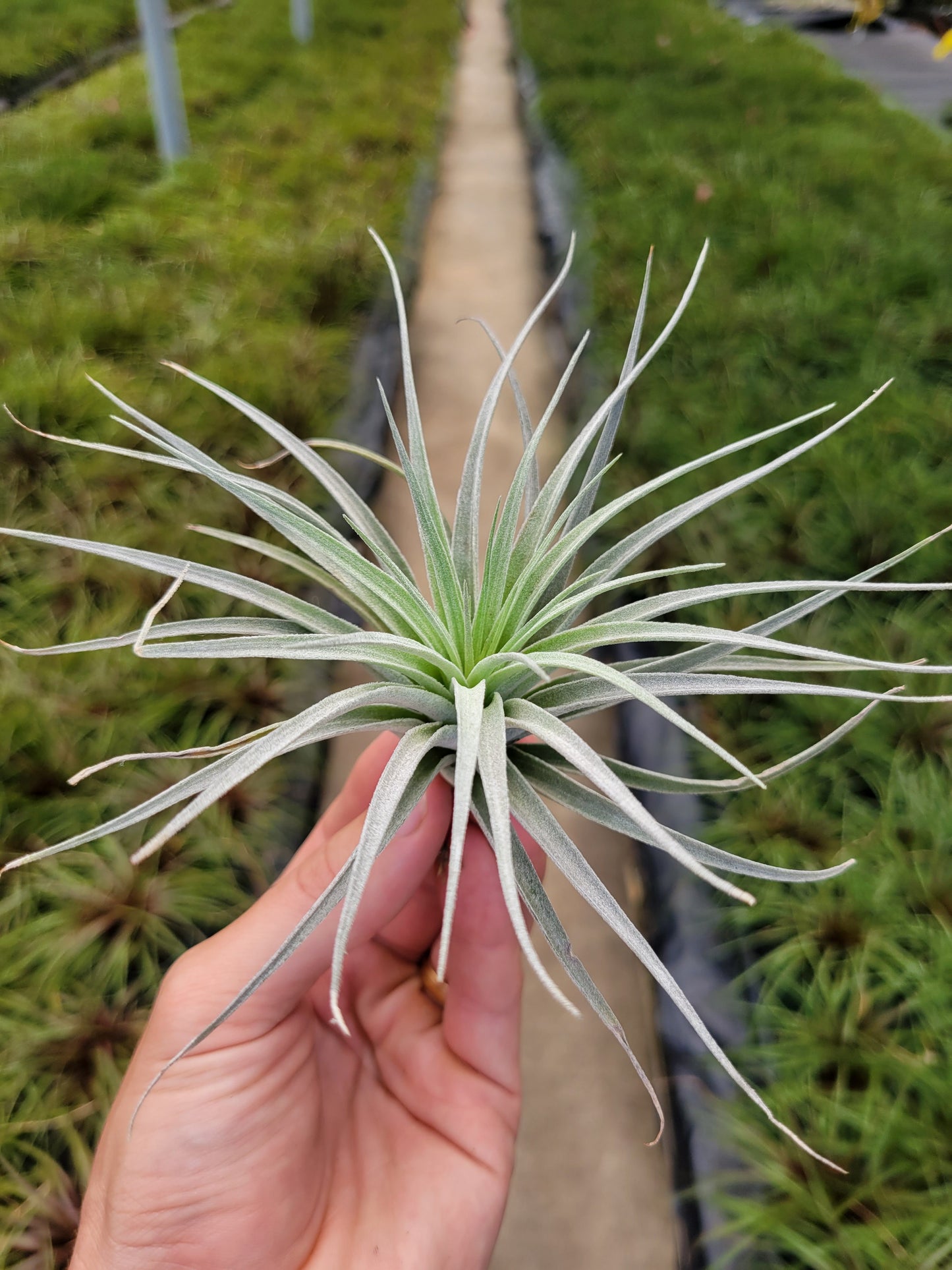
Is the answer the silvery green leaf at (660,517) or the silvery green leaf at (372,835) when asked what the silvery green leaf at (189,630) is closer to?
the silvery green leaf at (372,835)

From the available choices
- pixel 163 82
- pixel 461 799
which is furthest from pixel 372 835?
pixel 163 82

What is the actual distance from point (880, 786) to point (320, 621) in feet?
2.73

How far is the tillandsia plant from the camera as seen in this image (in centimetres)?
42

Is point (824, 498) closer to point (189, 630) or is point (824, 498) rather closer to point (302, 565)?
point (302, 565)

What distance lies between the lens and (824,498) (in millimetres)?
1323

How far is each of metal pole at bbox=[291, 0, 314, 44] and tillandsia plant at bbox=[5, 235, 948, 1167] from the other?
3576mm

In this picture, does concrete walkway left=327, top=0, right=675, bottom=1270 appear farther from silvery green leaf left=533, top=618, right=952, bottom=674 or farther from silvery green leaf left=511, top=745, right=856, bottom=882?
silvery green leaf left=533, top=618, right=952, bottom=674

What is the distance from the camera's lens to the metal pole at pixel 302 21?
3.12 metres

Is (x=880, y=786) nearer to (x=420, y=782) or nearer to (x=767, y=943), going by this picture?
(x=767, y=943)

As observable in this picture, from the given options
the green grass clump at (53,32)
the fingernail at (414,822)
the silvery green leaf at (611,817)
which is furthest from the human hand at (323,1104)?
the green grass clump at (53,32)

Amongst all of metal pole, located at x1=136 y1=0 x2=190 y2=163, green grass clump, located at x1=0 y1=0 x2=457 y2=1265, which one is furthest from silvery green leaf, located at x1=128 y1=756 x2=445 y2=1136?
metal pole, located at x1=136 y1=0 x2=190 y2=163

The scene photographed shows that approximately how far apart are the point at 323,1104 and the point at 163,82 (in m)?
2.37

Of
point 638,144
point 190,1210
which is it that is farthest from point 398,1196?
point 638,144

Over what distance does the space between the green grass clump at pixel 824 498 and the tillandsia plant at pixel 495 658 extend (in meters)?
0.38
